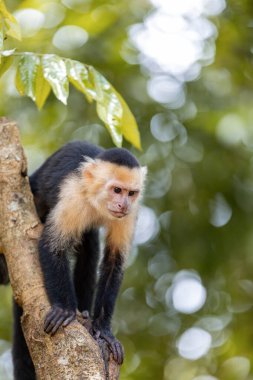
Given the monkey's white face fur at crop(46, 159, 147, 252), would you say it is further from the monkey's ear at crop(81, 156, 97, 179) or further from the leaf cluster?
the leaf cluster

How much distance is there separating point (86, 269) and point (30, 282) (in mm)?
1204

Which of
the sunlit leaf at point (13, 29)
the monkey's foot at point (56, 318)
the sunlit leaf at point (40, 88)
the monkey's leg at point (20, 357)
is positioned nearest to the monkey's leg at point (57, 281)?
the monkey's foot at point (56, 318)

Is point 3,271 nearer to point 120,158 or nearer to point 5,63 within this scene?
point 120,158

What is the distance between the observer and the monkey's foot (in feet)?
10.3

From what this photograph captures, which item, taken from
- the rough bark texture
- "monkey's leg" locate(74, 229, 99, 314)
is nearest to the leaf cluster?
the rough bark texture

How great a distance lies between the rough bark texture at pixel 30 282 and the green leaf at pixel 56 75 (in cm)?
→ 71

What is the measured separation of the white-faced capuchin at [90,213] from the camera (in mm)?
4102

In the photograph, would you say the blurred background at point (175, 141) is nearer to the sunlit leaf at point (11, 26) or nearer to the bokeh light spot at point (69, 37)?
the bokeh light spot at point (69, 37)

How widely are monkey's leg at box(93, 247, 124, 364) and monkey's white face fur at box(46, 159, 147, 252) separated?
4.8 inches

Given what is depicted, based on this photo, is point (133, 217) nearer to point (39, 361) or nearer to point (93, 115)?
point (39, 361)

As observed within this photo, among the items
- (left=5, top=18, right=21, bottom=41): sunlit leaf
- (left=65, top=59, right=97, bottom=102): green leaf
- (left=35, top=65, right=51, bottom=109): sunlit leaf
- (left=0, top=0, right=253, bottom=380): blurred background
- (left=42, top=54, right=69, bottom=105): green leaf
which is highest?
(left=5, top=18, right=21, bottom=41): sunlit leaf

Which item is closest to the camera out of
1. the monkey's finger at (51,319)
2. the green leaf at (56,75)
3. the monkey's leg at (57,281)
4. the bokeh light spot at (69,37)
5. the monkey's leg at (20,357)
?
the green leaf at (56,75)

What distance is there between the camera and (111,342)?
147 inches

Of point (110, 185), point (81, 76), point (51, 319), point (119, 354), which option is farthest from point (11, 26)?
point (119, 354)
